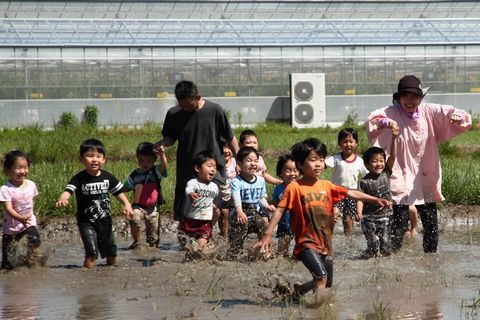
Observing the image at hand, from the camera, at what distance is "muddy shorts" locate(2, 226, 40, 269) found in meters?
9.52

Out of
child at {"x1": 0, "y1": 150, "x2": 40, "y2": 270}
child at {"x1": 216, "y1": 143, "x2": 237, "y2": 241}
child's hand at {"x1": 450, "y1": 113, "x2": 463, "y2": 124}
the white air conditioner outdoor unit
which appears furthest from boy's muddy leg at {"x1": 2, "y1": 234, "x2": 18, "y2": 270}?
the white air conditioner outdoor unit

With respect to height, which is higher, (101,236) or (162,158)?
(162,158)

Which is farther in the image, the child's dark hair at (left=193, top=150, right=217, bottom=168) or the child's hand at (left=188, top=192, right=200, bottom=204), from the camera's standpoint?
the child's dark hair at (left=193, top=150, right=217, bottom=168)

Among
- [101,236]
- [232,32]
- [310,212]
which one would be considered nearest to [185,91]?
[101,236]

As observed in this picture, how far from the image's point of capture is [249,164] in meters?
10.0

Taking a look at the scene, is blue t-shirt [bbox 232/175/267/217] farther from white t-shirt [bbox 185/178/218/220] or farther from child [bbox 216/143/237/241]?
white t-shirt [bbox 185/178/218/220]

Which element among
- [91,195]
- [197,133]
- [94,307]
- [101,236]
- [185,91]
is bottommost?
[94,307]

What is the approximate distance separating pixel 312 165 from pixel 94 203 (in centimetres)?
270

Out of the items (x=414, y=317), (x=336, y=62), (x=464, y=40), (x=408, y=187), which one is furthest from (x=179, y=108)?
(x=464, y=40)

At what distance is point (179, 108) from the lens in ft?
33.1

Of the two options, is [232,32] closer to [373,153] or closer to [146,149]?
[146,149]

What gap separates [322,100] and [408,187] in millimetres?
21720

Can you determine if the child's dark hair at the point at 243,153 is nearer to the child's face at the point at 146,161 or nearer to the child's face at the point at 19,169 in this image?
the child's face at the point at 146,161

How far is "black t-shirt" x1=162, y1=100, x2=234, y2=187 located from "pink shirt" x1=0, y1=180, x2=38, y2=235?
1.37 meters
